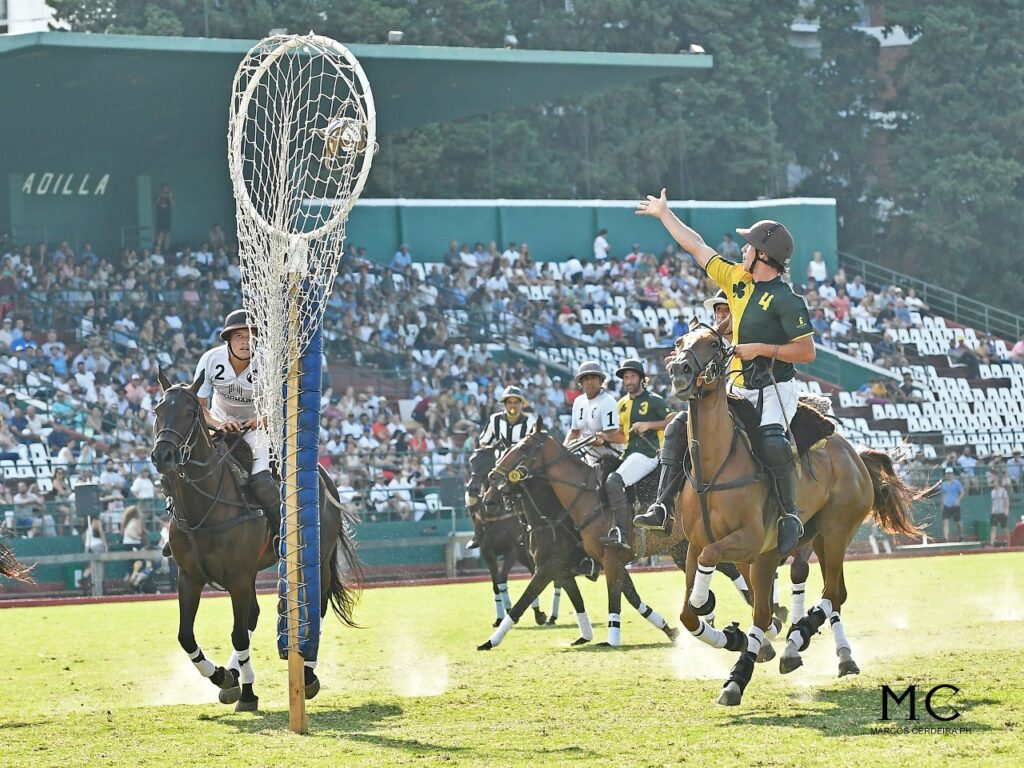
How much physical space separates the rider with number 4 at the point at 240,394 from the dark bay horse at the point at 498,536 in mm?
5951

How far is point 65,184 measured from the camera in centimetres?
3478

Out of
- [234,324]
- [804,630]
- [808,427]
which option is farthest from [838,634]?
[234,324]

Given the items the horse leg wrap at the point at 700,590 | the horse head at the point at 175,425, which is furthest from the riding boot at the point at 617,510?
the horse head at the point at 175,425

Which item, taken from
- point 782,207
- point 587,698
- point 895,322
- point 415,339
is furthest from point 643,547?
point 782,207

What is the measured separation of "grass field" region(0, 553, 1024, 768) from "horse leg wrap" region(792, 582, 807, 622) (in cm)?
41

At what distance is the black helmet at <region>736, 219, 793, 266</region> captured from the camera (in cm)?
1093

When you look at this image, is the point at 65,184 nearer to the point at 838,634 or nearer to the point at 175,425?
the point at 175,425

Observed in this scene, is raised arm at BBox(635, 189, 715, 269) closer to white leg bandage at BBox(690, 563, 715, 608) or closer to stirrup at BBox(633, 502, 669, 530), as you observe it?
stirrup at BBox(633, 502, 669, 530)

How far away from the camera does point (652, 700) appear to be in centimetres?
1074

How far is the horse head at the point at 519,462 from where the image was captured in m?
15.7

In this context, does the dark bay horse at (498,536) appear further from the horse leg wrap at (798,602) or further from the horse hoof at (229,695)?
the horse hoof at (229,695)

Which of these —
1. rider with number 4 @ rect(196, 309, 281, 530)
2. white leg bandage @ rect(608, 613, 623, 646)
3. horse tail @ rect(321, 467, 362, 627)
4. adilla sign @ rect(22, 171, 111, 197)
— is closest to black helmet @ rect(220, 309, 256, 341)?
rider with number 4 @ rect(196, 309, 281, 530)

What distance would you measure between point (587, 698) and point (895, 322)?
93.7 ft

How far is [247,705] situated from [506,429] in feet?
22.5
